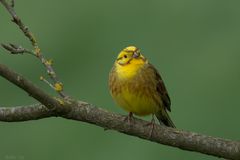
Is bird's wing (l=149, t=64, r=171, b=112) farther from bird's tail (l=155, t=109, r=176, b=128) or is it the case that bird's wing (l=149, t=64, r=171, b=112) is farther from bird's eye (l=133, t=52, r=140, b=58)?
bird's eye (l=133, t=52, r=140, b=58)

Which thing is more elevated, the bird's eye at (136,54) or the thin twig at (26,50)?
the bird's eye at (136,54)

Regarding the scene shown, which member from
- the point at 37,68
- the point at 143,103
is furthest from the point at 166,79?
the point at 143,103

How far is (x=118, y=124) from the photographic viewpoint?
4.22 m

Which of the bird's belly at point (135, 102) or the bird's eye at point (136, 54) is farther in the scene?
the bird's eye at point (136, 54)

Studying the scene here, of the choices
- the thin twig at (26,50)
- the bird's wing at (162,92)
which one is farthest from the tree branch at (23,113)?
the bird's wing at (162,92)

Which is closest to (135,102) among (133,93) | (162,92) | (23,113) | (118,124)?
(133,93)

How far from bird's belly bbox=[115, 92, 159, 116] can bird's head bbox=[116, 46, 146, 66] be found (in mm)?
289

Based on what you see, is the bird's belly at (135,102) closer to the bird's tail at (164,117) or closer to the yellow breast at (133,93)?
the yellow breast at (133,93)

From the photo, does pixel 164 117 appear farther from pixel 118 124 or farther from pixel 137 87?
pixel 118 124

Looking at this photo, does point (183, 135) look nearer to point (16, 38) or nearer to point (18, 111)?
point (18, 111)

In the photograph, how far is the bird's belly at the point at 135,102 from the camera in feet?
16.4

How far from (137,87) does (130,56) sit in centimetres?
26

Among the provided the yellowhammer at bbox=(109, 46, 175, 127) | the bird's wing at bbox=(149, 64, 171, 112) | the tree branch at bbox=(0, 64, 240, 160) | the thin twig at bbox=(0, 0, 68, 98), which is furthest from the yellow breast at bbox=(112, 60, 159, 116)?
the thin twig at bbox=(0, 0, 68, 98)

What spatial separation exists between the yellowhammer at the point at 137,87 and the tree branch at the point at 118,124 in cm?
69
